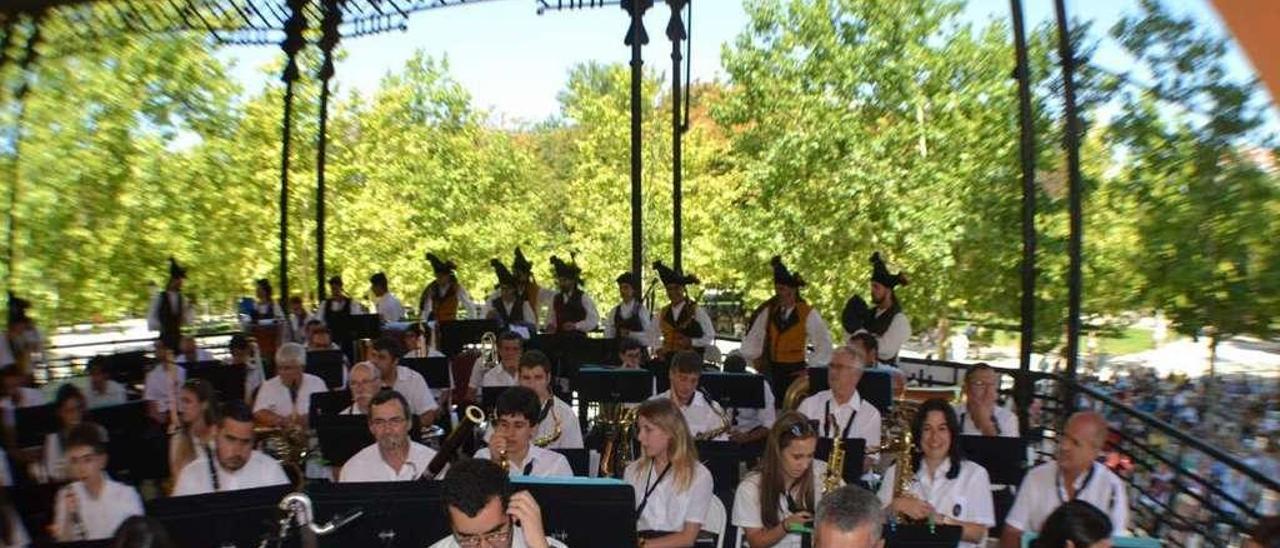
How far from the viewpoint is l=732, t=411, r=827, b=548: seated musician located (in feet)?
19.1

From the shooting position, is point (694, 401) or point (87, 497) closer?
point (87, 497)

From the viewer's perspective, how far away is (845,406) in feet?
26.4

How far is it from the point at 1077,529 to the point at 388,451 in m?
3.89

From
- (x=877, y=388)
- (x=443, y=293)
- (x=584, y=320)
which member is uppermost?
(x=443, y=293)

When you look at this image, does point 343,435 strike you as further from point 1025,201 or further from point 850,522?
point 1025,201

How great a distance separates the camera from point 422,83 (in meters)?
32.3

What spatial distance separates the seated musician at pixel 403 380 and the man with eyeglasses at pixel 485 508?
17.6 feet

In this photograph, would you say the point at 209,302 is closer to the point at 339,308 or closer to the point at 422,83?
the point at 422,83

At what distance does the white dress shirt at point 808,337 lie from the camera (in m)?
11.4

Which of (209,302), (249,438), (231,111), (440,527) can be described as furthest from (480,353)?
(209,302)

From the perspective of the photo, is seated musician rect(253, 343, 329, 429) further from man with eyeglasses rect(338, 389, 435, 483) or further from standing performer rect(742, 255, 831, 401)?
standing performer rect(742, 255, 831, 401)

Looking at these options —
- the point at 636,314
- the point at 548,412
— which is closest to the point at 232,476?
the point at 548,412

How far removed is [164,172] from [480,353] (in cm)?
1445

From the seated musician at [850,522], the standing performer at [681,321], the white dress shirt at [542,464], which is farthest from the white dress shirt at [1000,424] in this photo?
the standing performer at [681,321]
